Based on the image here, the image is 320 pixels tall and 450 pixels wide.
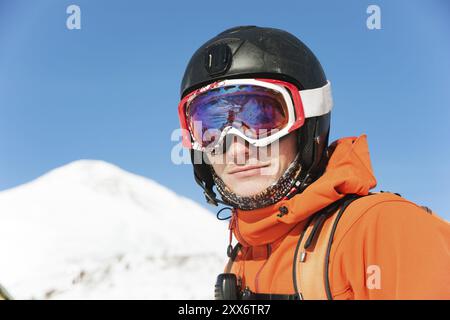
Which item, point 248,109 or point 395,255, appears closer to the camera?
point 395,255

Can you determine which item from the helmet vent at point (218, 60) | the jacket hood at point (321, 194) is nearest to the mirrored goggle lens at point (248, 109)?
the helmet vent at point (218, 60)

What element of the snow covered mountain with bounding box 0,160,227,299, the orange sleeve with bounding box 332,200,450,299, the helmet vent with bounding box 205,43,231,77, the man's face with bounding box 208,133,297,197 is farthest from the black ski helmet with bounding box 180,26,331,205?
the snow covered mountain with bounding box 0,160,227,299

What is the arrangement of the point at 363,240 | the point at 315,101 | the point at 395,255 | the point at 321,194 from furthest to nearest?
1. the point at 315,101
2. the point at 321,194
3. the point at 363,240
4. the point at 395,255

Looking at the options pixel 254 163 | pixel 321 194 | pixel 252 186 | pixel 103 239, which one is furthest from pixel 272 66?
pixel 103 239

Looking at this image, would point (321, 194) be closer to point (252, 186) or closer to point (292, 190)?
point (292, 190)

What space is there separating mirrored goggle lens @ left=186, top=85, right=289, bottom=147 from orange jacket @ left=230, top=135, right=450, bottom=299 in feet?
1.33

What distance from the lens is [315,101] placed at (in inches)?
116

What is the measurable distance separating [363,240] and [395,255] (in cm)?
16

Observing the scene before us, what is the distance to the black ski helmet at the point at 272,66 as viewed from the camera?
112 inches

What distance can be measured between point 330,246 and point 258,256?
735 mm

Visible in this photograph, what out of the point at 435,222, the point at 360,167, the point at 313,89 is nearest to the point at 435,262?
the point at 435,222

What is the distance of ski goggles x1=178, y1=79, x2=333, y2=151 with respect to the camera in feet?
9.19
